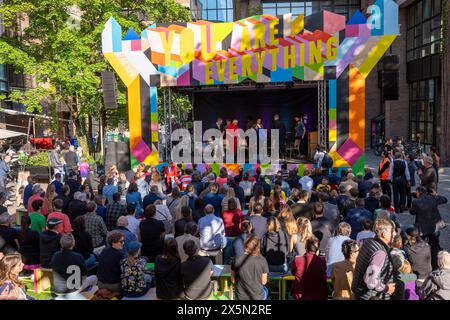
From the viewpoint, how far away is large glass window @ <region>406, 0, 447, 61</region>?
22641 mm

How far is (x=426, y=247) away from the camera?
5.66 m

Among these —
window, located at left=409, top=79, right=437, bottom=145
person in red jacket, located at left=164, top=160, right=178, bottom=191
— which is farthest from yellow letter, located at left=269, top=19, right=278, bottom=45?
window, located at left=409, top=79, right=437, bottom=145

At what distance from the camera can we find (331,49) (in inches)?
581

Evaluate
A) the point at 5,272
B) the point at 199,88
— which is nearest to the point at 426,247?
the point at 5,272

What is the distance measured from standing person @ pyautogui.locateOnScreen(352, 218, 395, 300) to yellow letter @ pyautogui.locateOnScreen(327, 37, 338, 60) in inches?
445

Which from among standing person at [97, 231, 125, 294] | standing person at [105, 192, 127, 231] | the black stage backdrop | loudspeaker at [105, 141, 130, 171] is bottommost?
standing person at [97, 231, 125, 294]

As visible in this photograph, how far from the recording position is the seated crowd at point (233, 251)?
14.8 ft

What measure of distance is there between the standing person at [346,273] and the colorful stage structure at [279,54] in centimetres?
1044

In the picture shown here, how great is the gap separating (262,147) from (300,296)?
464 inches

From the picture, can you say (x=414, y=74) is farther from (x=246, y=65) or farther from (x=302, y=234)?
(x=302, y=234)

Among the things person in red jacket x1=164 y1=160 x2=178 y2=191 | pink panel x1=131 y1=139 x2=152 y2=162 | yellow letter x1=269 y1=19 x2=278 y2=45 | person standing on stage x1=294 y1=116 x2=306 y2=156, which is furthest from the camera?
person standing on stage x1=294 y1=116 x2=306 y2=156

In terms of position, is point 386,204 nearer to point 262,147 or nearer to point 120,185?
point 120,185

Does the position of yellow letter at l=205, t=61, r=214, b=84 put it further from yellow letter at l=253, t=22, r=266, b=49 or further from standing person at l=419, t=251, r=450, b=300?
standing person at l=419, t=251, r=450, b=300

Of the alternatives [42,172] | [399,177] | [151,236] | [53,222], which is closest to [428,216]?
[399,177]
